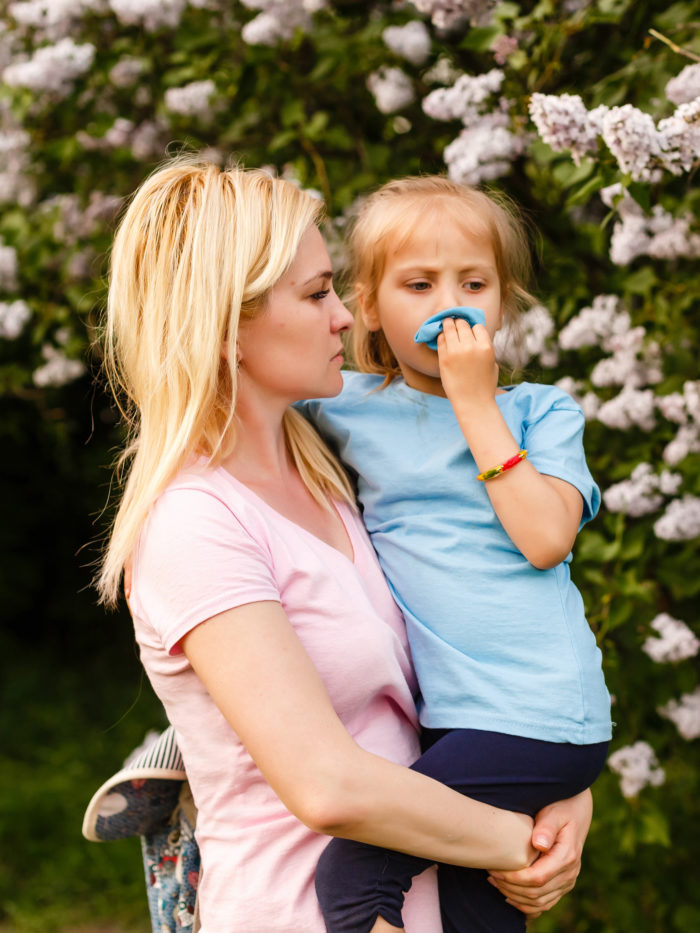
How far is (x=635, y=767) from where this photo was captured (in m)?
2.50

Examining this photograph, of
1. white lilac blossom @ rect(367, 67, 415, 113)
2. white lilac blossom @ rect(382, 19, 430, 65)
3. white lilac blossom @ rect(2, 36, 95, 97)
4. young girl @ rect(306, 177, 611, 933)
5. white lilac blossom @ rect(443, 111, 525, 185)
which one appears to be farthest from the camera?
white lilac blossom @ rect(2, 36, 95, 97)

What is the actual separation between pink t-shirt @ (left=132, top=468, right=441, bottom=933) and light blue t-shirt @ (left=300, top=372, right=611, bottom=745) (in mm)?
100

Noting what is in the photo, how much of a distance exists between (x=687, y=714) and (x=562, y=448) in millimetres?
1197

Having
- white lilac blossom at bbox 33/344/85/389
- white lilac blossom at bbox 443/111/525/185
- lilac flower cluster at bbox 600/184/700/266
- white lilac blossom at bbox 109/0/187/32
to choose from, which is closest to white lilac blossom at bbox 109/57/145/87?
white lilac blossom at bbox 109/0/187/32

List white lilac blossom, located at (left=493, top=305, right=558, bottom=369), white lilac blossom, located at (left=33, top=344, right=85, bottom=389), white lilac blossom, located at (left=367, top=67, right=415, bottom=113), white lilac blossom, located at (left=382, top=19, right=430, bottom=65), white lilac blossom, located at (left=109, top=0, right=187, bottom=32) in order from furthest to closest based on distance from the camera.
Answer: white lilac blossom, located at (left=33, top=344, right=85, bottom=389)
white lilac blossom, located at (left=109, top=0, right=187, bottom=32)
white lilac blossom, located at (left=367, top=67, right=415, bottom=113)
white lilac blossom, located at (left=382, top=19, right=430, bottom=65)
white lilac blossom, located at (left=493, top=305, right=558, bottom=369)

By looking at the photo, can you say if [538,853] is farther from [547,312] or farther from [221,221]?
[547,312]

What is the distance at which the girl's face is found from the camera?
1.79m

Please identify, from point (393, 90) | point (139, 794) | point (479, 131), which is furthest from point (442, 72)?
point (139, 794)

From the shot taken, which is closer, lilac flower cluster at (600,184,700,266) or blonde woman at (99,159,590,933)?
blonde woman at (99,159,590,933)

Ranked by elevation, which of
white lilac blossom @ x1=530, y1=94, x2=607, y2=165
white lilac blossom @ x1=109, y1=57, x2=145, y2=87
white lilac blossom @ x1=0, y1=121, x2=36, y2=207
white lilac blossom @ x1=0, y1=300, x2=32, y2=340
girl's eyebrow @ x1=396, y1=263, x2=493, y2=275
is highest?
white lilac blossom @ x1=530, y1=94, x2=607, y2=165

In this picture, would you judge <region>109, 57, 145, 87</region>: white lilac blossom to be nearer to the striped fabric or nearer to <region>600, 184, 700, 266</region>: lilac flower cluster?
<region>600, 184, 700, 266</region>: lilac flower cluster

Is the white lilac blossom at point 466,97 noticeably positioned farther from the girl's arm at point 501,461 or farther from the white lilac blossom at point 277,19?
the girl's arm at point 501,461

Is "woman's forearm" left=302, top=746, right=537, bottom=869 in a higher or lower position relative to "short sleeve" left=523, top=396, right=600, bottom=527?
lower

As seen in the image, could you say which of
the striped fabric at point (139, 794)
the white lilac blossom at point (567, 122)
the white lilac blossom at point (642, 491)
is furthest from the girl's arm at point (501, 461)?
the white lilac blossom at point (642, 491)
